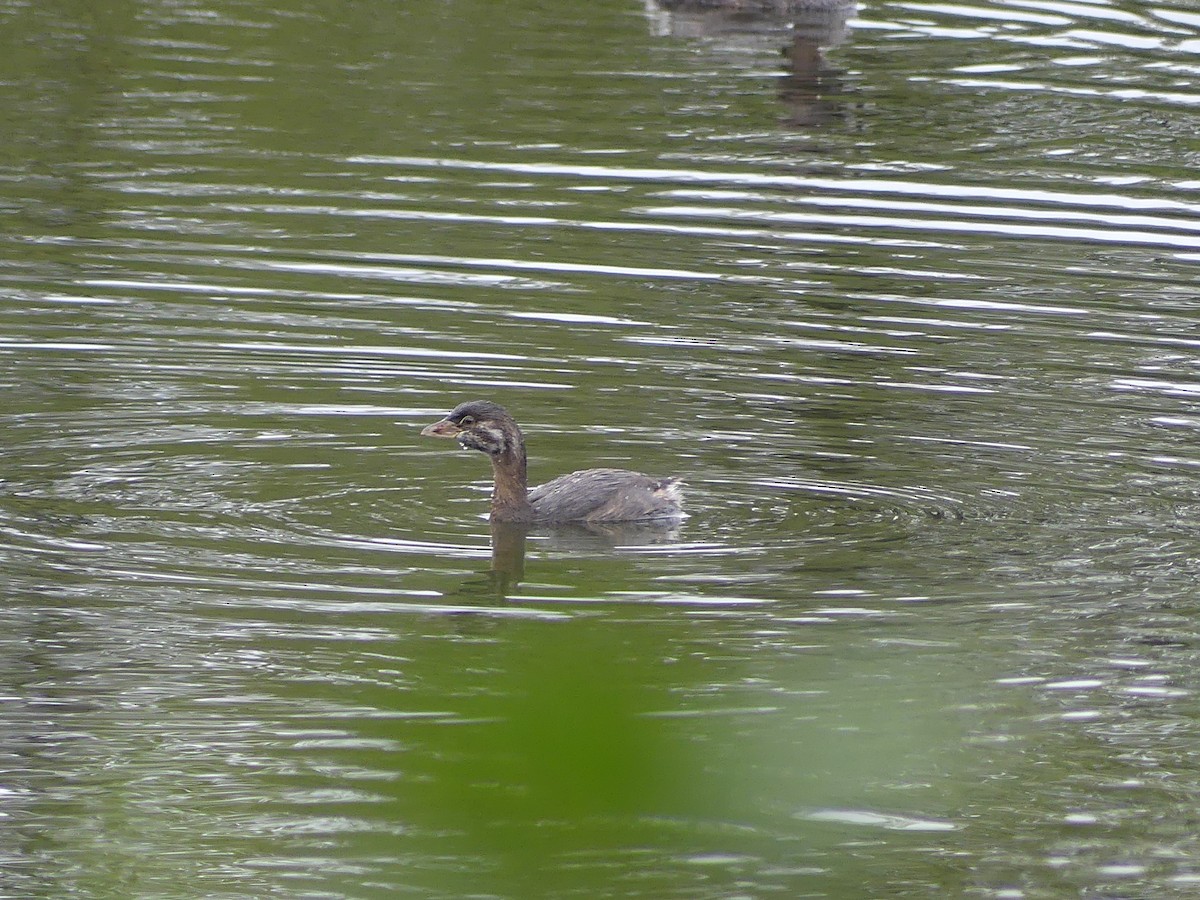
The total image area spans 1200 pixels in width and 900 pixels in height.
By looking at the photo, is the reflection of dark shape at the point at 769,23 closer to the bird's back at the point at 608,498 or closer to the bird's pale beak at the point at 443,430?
the bird's pale beak at the point at 443,430

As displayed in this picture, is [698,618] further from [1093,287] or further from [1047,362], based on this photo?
[1093,287]

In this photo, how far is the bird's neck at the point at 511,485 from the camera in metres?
11.8

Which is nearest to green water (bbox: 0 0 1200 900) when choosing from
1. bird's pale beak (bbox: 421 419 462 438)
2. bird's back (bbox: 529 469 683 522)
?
bird's back (bbox: 529 469 683 522)

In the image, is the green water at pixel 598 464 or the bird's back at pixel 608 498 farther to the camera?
the bird's back at pixel 608 498

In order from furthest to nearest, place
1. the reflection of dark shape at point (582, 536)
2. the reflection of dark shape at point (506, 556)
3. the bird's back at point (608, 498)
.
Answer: the bird's back at point (608, 498)
the reflection of dark shape at point (582, 536)
the reflection of dark shape at point (506, 556)

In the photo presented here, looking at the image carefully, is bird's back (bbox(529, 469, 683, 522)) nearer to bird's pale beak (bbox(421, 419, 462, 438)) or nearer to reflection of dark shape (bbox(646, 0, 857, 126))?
bird's pale beak (bbox(421, 419, 462, 438))

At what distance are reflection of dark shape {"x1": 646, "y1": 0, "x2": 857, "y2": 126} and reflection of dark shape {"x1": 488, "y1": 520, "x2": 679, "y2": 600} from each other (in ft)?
43.7

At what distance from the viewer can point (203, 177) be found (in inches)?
749

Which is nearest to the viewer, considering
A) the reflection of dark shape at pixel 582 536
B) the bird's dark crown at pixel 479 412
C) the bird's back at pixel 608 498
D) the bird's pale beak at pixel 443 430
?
the reflection of dark shape at pixel 582 536

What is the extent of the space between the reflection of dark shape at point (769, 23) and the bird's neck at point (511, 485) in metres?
13.2

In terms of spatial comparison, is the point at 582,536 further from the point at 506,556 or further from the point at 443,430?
the point at 443,430

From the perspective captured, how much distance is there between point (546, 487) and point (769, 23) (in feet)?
56.8

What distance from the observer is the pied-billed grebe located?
11.5 meters

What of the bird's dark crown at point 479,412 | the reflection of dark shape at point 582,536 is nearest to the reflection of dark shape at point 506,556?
the reflection of dark shape at point 582,536
